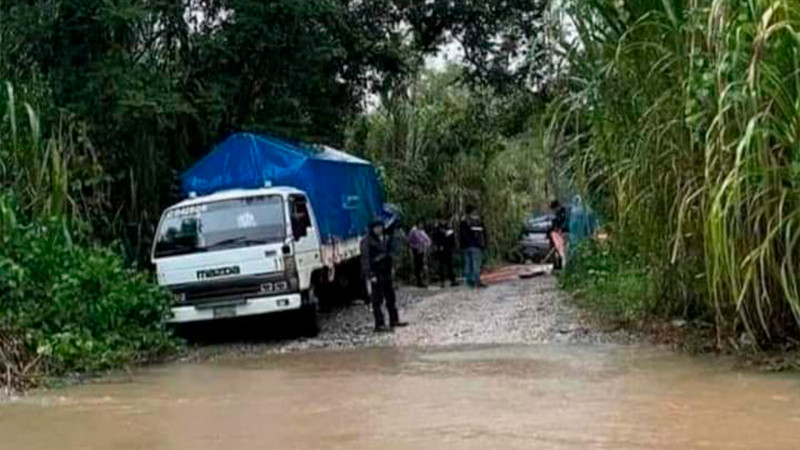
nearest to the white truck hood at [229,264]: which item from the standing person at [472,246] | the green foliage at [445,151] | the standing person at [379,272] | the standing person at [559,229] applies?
the standing person at [379,272]

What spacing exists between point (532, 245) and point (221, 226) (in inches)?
696

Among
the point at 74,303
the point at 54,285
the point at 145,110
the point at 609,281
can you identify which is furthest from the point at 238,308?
the point at 609,281

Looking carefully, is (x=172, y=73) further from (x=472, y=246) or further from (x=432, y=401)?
(x=432, y=401)

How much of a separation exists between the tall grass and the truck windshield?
141 inches

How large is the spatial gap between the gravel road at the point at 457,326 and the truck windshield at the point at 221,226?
1.20 meters

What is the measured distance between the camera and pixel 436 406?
8.03 metres

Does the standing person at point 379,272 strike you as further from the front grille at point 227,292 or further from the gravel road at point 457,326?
the front grille at point 227,292

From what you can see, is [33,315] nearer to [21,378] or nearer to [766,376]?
[21,378]

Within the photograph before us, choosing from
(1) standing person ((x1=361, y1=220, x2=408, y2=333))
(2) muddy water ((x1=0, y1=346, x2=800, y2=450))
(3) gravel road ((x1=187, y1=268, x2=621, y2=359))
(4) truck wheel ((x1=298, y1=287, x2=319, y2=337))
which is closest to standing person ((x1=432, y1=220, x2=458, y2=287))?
(3) gravel road ((x1=187, y1=268, x2=621, y2=359))

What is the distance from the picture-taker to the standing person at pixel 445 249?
23.0 metres

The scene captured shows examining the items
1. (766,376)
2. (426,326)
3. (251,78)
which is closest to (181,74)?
(251,78)

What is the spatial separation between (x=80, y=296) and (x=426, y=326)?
431cm

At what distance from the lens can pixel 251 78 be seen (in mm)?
17109

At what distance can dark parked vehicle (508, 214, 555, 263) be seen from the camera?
97.8ft
